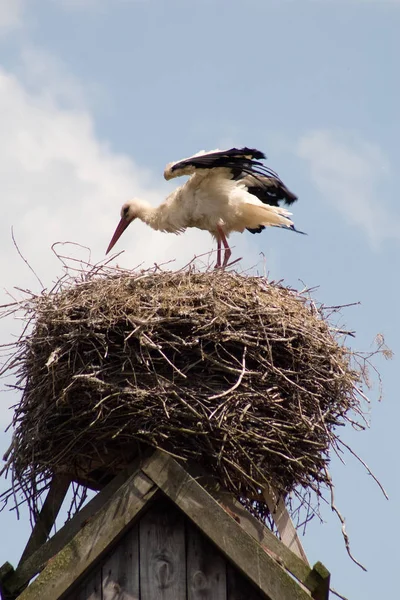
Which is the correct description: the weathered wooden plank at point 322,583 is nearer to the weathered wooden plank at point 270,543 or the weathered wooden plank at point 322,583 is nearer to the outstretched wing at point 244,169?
the weathered wooden plank at point 270,543

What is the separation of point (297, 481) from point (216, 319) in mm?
759

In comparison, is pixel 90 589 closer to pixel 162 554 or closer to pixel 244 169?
pixel 162 554

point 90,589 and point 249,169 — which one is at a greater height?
point 249,169

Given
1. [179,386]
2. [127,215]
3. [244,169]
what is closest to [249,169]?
[244,169]

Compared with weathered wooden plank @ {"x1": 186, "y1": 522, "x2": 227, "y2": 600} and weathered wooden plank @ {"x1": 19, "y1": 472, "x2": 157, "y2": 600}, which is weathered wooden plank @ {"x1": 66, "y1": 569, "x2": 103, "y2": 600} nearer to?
weathered wooden plank @ {"x1": 19, "y1": 472, "x2": 157, "y2": 600}

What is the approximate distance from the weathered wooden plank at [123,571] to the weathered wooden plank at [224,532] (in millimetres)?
209

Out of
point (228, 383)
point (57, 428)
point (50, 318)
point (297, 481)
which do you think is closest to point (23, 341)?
point (50, 318)

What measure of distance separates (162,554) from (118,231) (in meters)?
5.69

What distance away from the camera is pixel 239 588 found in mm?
3076

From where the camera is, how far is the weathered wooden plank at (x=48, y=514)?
12.4 ft

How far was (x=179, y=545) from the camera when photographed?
3.18m

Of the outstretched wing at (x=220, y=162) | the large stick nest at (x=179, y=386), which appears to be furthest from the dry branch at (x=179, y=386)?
the outstretched wing at (x=220, y=162)

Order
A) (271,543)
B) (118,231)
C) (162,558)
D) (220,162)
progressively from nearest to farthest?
(162,558)
(271,543)
(220,162)
(118,231)

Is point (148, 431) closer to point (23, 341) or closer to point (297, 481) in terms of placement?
point (297, 481)
